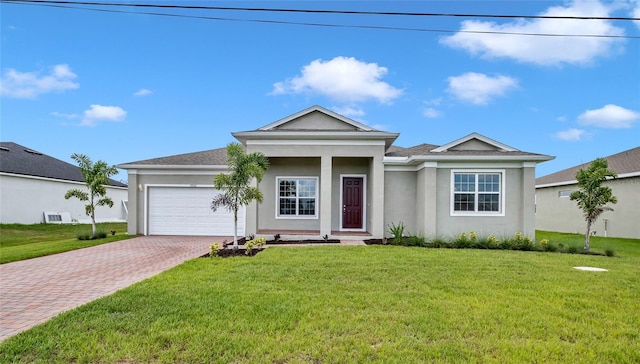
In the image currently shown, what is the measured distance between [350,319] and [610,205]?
19584 mm

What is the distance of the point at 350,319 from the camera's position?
188 inches

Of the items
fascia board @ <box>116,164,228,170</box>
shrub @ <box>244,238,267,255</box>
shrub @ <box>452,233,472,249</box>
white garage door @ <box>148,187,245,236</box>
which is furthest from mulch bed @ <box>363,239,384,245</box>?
fascia board @ <box>116,164,228,170</box>

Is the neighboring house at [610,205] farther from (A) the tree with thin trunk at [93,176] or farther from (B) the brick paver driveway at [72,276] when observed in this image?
(A) the tree with thin trunk at [93,176]

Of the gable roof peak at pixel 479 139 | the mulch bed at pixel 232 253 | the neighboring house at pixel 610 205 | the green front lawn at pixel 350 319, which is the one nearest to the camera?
the green front lawn at pixel 350 319

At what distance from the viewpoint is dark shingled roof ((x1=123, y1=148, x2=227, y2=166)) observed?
634 inches

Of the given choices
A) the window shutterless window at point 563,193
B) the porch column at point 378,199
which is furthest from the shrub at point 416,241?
the window shutterless window at point 563,193

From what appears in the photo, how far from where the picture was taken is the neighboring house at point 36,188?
2053 centimetres

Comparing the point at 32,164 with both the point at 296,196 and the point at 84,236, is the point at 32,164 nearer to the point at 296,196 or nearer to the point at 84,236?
the point at 84,236

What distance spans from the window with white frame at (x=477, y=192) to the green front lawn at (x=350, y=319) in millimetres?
5717

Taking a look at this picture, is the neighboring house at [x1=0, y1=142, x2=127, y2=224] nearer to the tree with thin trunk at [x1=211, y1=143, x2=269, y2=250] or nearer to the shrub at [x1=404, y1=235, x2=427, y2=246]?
the tree with thin trunk at [x1=211, y1=143, x2=269, y2=250]

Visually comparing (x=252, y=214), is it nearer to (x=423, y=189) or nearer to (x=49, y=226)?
(x=423, y=189)

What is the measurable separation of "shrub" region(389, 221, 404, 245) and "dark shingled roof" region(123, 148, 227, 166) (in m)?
7.67

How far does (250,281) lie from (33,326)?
3233 millimetres

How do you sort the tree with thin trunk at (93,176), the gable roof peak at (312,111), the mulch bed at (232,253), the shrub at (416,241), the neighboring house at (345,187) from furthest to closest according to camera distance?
the tree with thin trunk at (93,176) < the gable roof peak at (312,111) < the neighboring house at (345,187) < the shrub at (416,241) < the mulch bed at (232,253)
